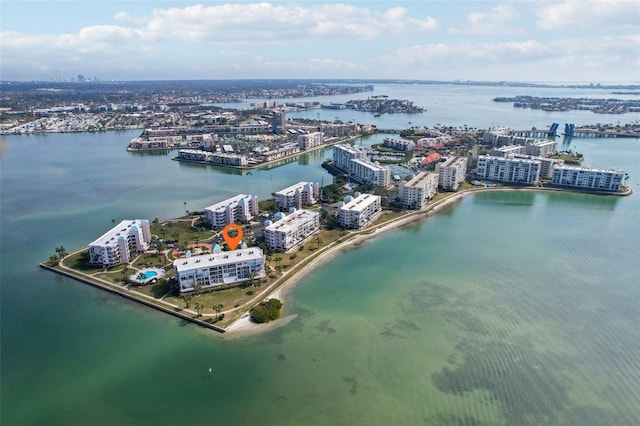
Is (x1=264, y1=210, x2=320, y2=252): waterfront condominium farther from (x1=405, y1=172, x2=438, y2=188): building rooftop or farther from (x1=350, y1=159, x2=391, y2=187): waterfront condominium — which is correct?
(x1=350, y1=159, x2=391, y2=187): waterfront condominium

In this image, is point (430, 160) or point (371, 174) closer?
point (371, 174)

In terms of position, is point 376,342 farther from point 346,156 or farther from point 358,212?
point 346,156

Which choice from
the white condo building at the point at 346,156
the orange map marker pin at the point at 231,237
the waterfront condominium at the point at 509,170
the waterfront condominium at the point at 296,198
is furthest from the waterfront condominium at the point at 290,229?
the waterfront condominium at the point at 509,170

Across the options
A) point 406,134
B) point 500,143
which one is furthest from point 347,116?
point 500,143

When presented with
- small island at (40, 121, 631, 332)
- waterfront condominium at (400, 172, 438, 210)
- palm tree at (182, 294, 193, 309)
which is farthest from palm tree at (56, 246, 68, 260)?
waterfront condominium at (400, 172, 438, 210)

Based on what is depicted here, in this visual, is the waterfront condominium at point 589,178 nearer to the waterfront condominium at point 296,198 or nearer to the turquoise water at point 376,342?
the turquoise water at point 376,342

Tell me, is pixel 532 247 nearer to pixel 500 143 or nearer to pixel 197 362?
pixel 197 362

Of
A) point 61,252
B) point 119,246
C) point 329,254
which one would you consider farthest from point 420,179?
point 61,252

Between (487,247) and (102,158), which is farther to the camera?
(102,158)
